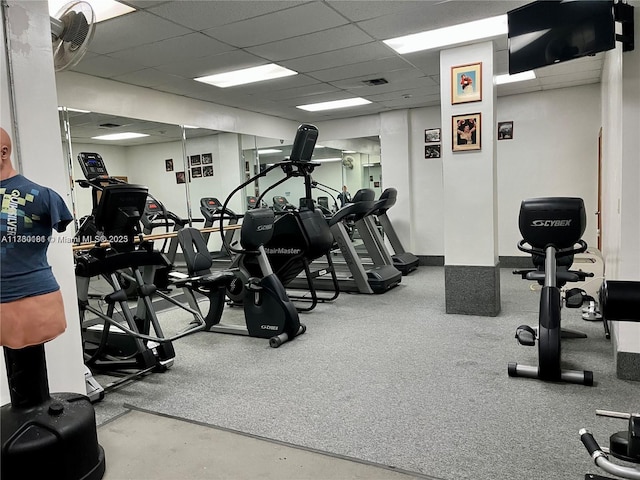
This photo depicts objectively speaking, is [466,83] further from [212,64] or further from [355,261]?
[212,64]

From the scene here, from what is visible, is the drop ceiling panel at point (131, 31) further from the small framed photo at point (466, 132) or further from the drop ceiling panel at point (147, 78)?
the small framed photo at point (466, 132)

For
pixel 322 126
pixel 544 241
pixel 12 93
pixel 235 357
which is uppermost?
pixel 322 126

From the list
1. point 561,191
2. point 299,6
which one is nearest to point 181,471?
point 299,6

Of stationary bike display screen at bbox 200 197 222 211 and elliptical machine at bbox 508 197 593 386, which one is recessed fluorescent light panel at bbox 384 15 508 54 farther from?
stationary bike display screen at bbox 200 197 222 211

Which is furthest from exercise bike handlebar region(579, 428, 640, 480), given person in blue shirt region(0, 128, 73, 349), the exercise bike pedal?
person in blue shirt region(0, 128, 73, 349)

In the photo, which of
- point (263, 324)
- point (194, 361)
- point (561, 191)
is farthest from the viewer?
point (561, 191)

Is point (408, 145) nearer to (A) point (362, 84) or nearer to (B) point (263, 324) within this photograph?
(A) point (362, 84)

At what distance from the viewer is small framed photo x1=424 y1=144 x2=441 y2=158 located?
26.9ft

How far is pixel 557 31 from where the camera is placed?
3137mm

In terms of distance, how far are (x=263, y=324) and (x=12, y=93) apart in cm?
285

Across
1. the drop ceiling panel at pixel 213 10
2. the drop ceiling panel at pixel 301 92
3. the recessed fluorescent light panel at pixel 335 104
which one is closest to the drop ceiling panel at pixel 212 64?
the drop ceiling panel at pixel 213 10

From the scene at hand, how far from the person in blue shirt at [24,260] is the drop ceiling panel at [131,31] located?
7.35 ft

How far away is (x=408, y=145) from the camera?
841cm

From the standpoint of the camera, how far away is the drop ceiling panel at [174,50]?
423cm
